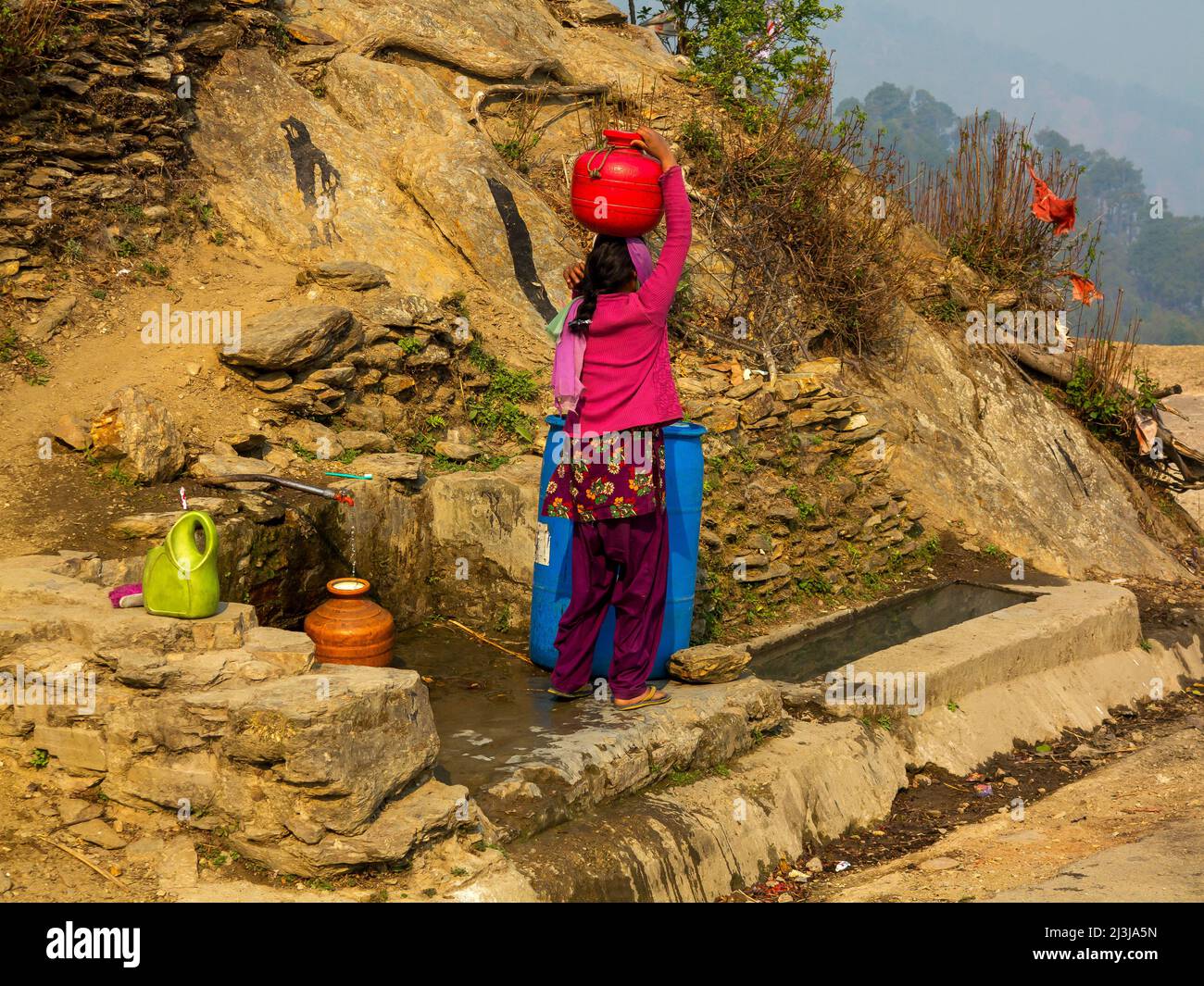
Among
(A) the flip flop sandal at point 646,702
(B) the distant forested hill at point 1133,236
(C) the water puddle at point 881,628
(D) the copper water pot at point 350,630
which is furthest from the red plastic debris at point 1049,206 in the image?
(B) the distant forested hill at point 1133,236

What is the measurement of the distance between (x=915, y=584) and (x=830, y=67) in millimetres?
5389

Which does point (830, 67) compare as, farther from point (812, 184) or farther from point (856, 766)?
point (856, 766)

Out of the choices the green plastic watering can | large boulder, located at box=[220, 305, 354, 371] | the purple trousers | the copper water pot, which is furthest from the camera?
large boulder, located at box=[220, 305, 354, 371]

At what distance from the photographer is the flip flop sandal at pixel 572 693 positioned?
15.4 ft

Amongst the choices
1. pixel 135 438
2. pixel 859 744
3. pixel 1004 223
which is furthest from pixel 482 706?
pixel 1004 223

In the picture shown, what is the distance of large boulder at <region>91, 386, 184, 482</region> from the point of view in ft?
17.1

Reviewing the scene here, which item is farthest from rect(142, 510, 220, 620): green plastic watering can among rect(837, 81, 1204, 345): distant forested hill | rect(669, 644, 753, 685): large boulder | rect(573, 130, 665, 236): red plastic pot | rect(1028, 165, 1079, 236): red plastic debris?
rect(837, 81, 1204, 345): distant forested hill

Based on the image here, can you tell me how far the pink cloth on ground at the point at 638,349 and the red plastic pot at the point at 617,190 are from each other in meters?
0.07

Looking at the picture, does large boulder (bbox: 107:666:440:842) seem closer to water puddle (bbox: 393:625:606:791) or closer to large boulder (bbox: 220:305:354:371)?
water puddle (bbox: 393:625:606:791)

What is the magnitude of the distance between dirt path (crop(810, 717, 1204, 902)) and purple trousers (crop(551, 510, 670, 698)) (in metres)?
1.10

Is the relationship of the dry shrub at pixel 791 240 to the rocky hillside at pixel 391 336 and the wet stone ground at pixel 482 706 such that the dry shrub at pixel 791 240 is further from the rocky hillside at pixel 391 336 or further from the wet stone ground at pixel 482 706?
the wet stone ground at pixel 482 706

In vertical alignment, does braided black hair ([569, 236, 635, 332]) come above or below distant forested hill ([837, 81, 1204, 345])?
below

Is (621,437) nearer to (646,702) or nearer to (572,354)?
(572,354)

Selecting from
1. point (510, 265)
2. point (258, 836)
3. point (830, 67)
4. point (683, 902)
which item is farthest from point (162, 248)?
point (830, 67)
